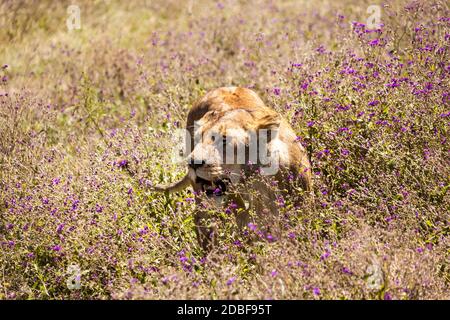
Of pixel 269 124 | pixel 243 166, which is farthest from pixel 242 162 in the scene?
pixel 269 124

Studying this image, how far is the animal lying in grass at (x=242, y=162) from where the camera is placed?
4.58 m

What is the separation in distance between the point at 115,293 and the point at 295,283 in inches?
46.5

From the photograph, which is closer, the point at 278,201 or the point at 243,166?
the point at 278,201

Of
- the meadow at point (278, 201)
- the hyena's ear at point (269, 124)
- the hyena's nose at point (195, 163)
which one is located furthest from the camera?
the hyena's ear at point (269, 124)

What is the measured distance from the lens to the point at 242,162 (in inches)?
184

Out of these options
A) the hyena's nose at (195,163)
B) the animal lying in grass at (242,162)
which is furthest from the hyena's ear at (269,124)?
the hyena's nose at (195,163)

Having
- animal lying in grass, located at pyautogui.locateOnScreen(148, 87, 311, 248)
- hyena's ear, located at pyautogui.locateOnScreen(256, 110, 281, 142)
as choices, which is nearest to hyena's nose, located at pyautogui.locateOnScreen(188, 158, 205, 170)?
animal lying in grass, located at pyautogui.locateOnScreen(148, 87, 311, 248)

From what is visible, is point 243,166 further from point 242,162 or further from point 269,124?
point 269,124

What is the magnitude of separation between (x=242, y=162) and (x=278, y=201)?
0.41 m

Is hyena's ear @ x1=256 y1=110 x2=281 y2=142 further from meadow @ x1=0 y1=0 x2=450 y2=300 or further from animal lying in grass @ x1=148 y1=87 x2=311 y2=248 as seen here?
meadow @ x1=0 y1=0 x2=450 y2=300

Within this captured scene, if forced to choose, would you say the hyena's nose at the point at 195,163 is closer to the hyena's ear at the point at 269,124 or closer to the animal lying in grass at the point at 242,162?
the animal lying in grass at the point at 242,162

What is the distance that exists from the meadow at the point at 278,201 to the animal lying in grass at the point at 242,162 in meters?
0.16
